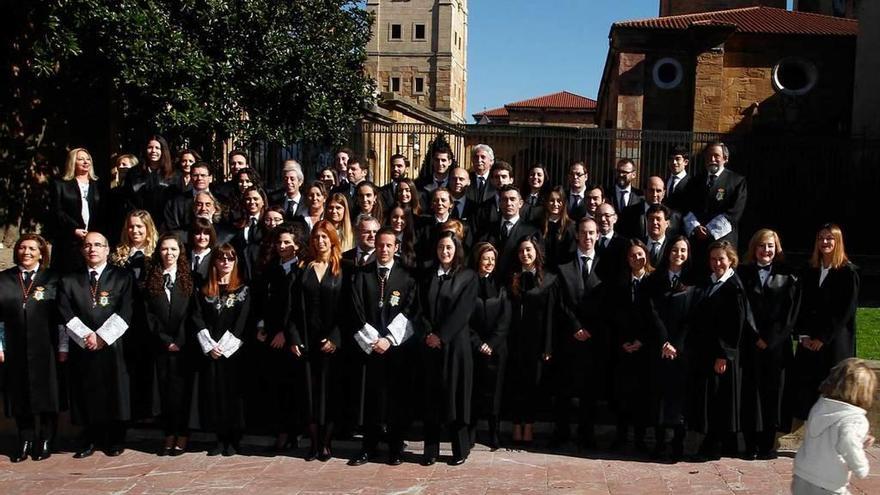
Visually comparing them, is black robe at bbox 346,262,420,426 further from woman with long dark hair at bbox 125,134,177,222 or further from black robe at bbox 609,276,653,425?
woman with long dark hair at bbox 125,134,177,222

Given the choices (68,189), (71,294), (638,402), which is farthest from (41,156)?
(638,402)

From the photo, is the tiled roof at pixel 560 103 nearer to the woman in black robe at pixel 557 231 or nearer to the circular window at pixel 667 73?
the circular window at pixel 667 73

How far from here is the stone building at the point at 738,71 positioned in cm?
2731

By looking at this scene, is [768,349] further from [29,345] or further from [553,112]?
[553,112]

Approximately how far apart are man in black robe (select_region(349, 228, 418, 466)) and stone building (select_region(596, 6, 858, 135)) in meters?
22.2

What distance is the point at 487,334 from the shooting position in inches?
299

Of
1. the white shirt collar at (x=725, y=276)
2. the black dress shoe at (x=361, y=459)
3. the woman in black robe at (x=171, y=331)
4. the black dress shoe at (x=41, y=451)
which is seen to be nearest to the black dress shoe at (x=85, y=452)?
the black dress shoe at (x=41, y=451)

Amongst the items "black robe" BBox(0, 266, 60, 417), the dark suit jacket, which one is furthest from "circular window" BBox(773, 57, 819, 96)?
"black robe" BBox(0, 266, 60, 417)

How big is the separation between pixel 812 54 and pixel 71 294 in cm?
2559

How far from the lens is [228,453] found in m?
7.52

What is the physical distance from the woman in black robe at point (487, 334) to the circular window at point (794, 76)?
23.1 m

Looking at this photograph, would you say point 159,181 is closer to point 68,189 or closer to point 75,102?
point 68,189

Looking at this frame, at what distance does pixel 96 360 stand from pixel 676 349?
4.80m

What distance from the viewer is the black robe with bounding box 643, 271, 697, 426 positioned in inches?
290
